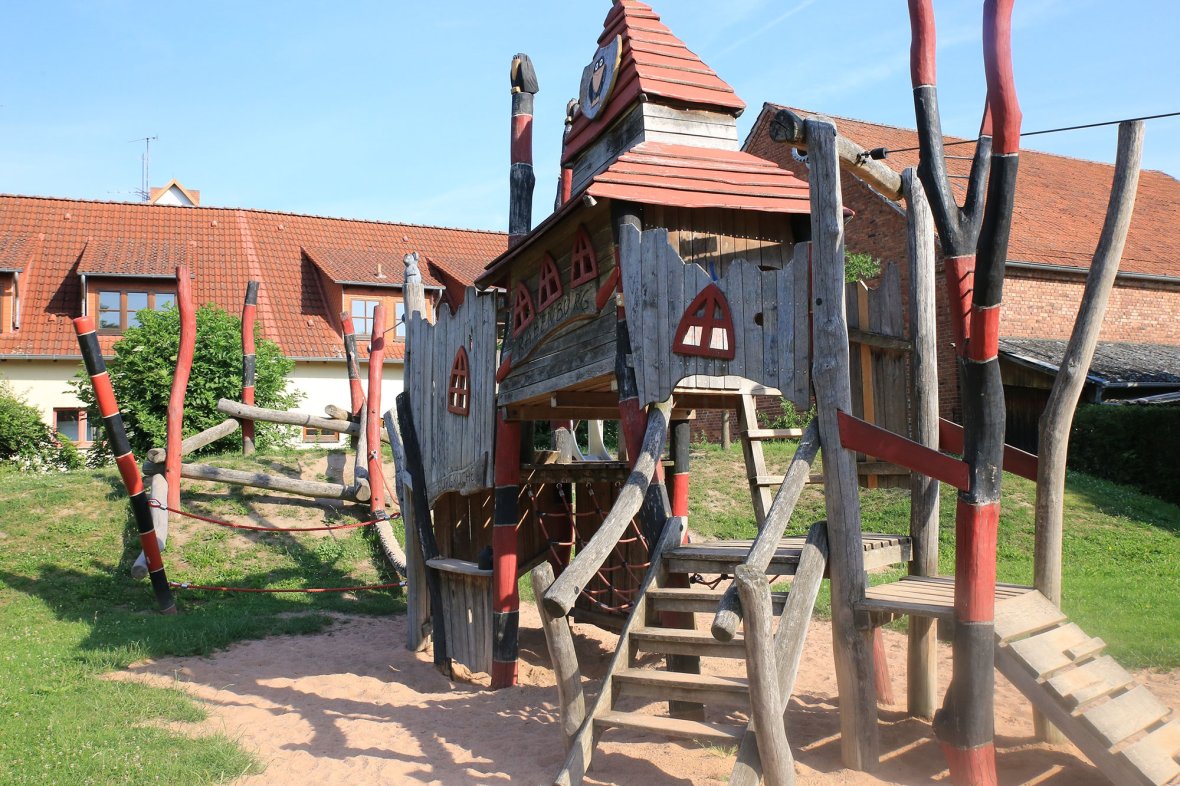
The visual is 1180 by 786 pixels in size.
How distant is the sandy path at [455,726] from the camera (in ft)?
20.3

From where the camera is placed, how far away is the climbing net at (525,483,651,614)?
398 inches

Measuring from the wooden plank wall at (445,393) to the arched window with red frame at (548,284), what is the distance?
65cm

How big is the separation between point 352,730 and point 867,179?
5263 mm

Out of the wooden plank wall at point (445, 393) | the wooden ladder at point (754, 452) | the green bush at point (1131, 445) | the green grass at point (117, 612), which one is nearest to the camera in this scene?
the green grass at point (117, 612)

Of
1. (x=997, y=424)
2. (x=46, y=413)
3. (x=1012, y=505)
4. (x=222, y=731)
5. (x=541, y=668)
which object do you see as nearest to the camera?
(x=997, y=424)

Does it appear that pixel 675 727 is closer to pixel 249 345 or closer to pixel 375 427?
pixel 375 427

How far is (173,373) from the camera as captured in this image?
1736cm

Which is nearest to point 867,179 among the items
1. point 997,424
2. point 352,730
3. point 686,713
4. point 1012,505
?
point 997,424

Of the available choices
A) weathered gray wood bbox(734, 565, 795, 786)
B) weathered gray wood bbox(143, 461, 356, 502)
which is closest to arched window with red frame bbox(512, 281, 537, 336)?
weathered gray wood bbox(734, 565, 795, 786)

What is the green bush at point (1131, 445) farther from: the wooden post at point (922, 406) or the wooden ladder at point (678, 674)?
the wooden ladder at point (678, 674)

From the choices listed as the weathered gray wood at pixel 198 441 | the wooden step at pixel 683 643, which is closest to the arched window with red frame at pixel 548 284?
the wooden step at pixel 683 643

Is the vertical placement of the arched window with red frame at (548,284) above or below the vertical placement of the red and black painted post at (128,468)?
above

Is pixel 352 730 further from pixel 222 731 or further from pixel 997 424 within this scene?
pixel 997 424

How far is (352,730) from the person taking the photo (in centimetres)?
732
